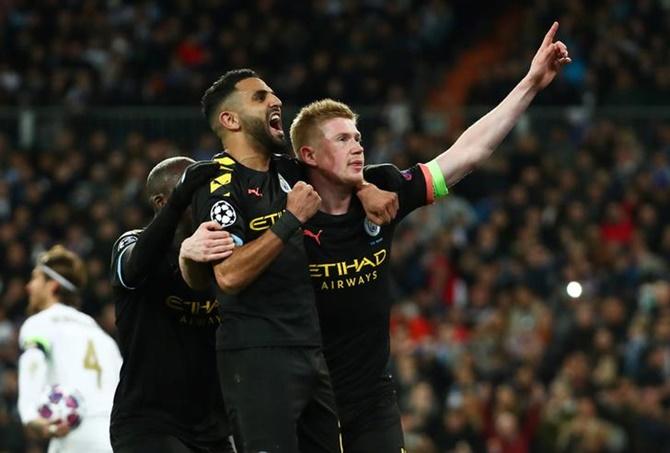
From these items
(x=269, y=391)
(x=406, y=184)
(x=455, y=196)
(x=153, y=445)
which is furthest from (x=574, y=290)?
(x=269, y=391)

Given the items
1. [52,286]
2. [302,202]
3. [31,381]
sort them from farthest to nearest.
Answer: [52,286], [31,381], [302,202]

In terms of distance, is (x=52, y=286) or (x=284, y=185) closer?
(x=284, y=185)

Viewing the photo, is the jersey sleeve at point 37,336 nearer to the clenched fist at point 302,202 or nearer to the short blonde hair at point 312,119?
the short blonde hair at point 312,119

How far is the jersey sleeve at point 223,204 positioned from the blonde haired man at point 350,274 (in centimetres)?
57

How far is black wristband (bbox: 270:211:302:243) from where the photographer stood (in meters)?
6.12

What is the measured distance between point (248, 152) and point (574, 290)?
9.30 meters

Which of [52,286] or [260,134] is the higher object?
[260,134]

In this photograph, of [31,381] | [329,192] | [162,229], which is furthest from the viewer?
[31,381]

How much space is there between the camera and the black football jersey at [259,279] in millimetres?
6215

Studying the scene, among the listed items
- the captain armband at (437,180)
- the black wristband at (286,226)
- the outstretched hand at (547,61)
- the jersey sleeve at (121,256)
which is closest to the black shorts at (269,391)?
the black wristband at (286,226)

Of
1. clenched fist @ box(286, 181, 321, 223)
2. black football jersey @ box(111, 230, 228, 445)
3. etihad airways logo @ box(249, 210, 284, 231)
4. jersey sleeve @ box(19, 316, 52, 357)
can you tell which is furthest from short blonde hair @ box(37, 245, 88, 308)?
clenched fist @ box(286, 181, 321, 223)

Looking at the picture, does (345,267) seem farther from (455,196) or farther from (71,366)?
(455,196)

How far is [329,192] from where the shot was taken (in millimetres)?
6945

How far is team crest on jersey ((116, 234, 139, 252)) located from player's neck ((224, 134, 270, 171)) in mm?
865
